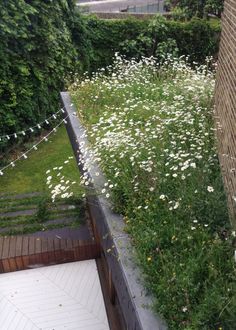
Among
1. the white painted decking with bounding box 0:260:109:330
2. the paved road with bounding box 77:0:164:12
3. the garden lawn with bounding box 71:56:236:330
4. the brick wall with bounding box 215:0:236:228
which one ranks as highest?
the paved road with bounding box 77:0:164:12

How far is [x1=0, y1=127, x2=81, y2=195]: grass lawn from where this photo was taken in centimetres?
744

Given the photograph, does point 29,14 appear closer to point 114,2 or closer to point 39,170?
point 39,170

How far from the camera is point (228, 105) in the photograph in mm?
3359

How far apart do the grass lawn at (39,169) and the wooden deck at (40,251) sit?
1.52m

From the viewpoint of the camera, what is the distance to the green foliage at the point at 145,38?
1133 centimetres

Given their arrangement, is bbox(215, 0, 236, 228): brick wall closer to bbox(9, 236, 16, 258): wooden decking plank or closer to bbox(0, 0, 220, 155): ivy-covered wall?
Result: bbox(9, 236, 16, 258): wooden decking plank

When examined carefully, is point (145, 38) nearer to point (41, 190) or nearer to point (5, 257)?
point (41, 190)

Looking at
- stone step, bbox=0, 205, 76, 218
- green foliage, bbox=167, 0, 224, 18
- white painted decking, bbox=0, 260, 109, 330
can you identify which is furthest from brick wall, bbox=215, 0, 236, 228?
green foliage, bbox=167, 0, 224, 18

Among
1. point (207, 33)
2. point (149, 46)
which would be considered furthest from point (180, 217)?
point (207, 33)

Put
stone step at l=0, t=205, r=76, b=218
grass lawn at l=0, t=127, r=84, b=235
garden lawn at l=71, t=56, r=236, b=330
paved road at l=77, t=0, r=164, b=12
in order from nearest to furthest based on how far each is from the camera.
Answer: garden lawn at l=71, t=56, r=236, b=330
grass lawn at l=0, t=127, r=84, b=235
stone step at l=0, t=205, r=76, b=218
paved road at l=77, t=0, r=164, b=12

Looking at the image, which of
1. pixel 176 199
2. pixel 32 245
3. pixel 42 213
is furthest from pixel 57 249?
pixel 176 199

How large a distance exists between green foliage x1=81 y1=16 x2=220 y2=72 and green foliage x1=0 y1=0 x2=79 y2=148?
1.70 meters

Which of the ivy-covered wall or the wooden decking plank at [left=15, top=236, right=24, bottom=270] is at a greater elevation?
the ivy-covered wall

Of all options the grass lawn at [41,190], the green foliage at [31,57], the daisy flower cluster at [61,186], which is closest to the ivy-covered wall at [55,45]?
the green foliage at [31,57]
